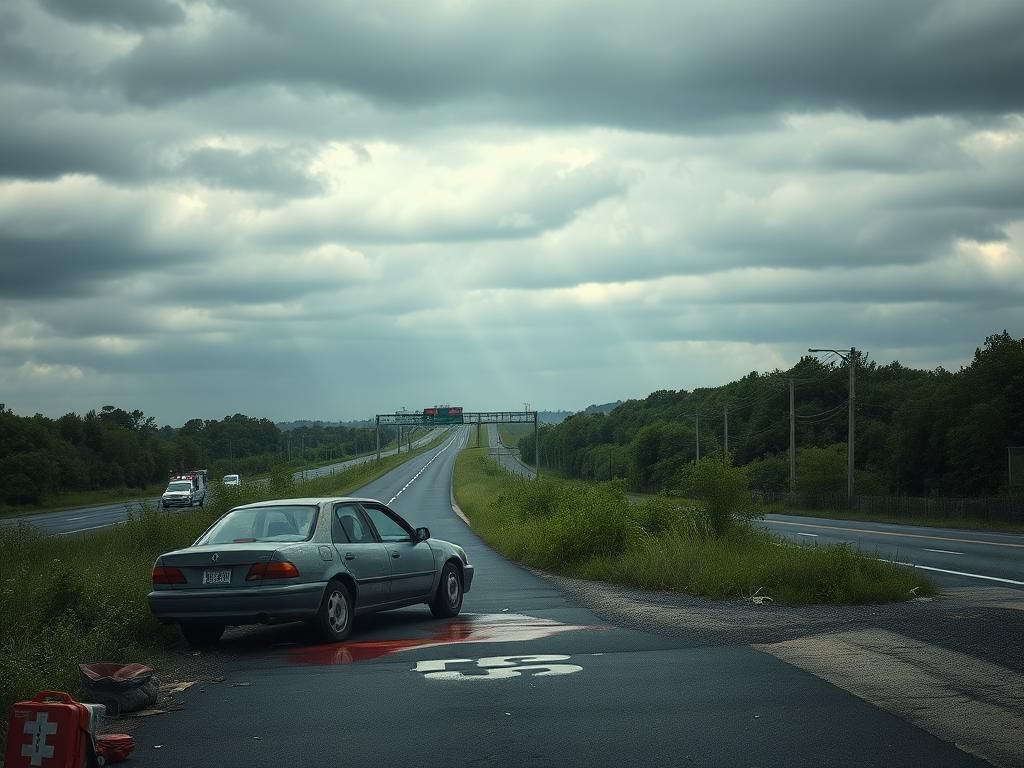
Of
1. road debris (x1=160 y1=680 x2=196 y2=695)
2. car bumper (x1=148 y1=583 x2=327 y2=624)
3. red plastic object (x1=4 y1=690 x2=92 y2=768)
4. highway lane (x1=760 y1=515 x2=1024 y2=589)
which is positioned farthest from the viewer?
highway lane (x1=760 y1=515 x2=1024 y2=589)

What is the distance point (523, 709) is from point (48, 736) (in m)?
3.19

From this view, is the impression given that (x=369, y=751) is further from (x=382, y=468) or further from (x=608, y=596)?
(x=382, y=468)

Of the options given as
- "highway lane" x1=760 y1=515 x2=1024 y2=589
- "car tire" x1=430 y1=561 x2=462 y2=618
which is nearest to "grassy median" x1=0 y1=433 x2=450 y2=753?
"car tire" x1=430 y1=561 x2=462 y2=618

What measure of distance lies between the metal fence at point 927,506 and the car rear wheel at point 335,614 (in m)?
36.3

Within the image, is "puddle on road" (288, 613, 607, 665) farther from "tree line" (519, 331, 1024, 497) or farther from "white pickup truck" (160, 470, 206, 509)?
"white pickup truck" (160, 470, 206, 509)

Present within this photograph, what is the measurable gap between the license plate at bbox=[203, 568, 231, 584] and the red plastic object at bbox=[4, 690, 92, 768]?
5.13m

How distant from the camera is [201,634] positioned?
41.7 feet

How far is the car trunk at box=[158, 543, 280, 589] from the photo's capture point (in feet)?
39.6

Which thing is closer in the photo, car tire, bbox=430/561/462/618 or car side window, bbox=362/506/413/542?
car side window, bbox=362/506/413/542

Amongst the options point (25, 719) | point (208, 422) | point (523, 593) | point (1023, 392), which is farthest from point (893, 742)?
point (208, 422)

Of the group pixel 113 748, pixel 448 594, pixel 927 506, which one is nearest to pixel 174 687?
pixel 113 748

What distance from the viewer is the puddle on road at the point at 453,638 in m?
11.7

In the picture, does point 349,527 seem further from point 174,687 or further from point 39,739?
point 39,739

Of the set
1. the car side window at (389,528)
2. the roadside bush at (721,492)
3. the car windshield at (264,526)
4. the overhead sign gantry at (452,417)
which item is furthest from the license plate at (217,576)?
the overhead sign gantry at (452,417)
